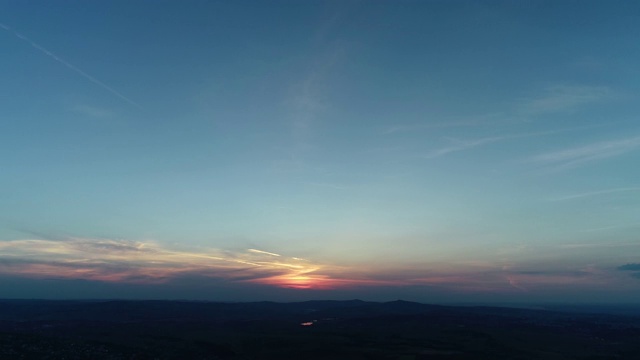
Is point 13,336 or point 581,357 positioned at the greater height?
point 13,336

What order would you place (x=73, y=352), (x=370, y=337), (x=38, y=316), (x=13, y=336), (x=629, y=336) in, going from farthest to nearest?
(x=38, y=316) < (x=629, y=336) < (x=370, y=337) < (x=13, y=336) < (x=73, y=352)

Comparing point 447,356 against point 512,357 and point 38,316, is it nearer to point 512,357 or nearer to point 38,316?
point 512,357

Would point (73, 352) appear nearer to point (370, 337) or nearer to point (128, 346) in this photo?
point (128, 346)

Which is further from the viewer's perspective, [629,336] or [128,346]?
[629,336]

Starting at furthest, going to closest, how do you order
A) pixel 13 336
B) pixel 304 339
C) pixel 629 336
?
1. pixel 629 336
2. pixel 304 339
3. pixel 13 336

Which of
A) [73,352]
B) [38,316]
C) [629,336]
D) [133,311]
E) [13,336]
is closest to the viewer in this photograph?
[73,352]

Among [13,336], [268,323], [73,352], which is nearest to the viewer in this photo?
[73,352]

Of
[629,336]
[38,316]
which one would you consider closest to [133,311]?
[38,316]

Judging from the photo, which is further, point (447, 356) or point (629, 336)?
point (629, 336)

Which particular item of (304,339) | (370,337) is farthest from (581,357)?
(304,339)
